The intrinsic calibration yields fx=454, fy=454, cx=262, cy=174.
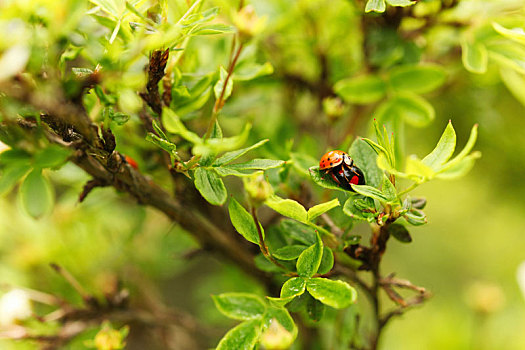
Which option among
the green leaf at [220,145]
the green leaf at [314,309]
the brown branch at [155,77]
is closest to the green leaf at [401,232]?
the green leaf at [314,309]

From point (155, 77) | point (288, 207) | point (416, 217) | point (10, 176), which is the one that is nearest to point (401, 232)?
point (416, 217)

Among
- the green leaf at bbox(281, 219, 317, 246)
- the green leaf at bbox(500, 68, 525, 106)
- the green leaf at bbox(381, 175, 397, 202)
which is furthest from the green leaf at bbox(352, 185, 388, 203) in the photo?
the green leaf at bbox(500, 68, 525, 106)

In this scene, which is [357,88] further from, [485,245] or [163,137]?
[485,245]

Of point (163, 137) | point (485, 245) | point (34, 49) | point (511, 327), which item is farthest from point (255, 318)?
point (485, 245)

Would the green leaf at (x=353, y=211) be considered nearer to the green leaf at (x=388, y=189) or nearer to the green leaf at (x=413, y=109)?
the green leaf at (x=388, y=189)

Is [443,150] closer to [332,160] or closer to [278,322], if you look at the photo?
[332,160]
